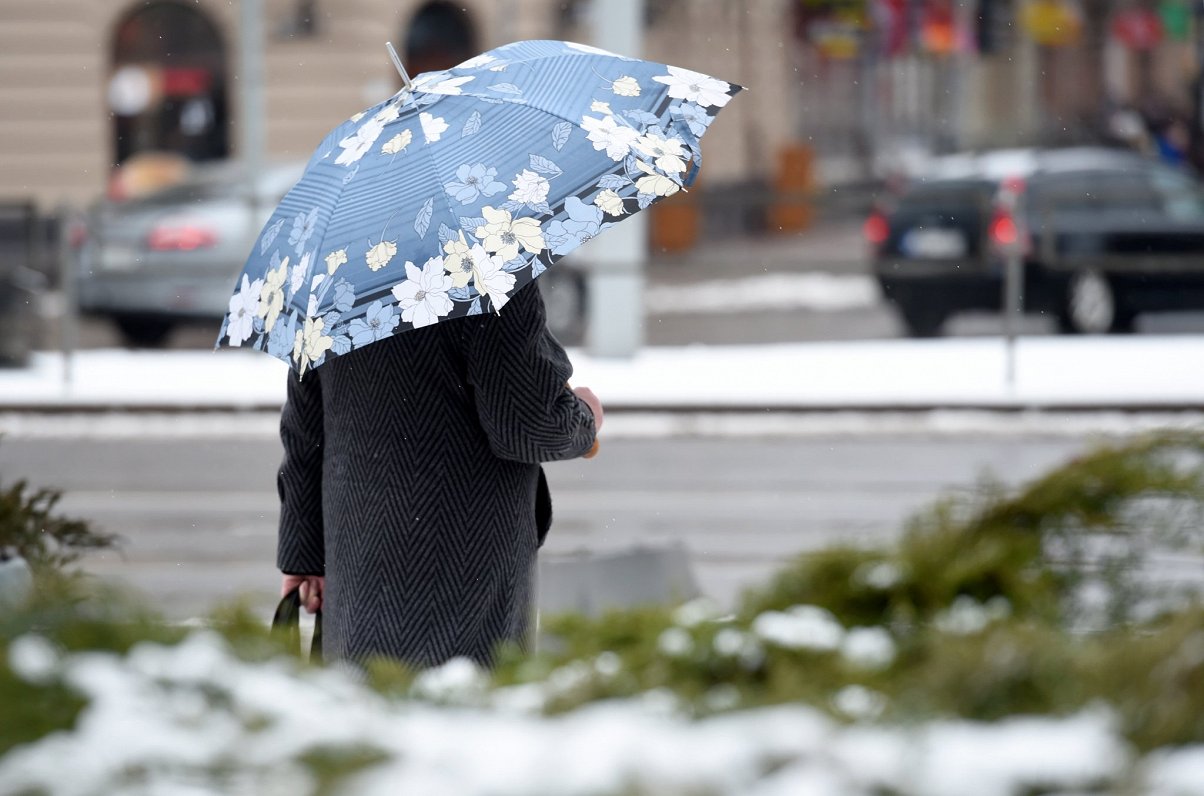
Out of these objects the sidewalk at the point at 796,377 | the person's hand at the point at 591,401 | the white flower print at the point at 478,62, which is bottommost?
the sidewalk at the point at 796,377

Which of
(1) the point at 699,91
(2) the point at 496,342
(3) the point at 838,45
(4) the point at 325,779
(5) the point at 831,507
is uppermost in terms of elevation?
(3) the point at 838,45

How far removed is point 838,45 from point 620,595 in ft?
96.1

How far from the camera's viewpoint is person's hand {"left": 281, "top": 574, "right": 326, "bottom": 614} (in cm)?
283

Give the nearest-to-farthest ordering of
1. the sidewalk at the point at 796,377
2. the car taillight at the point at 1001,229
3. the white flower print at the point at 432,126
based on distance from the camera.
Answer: the white flower print at the point at 432,126 < the sidewalk at the point at 796,377 < the car taillight at the point at 1001,229

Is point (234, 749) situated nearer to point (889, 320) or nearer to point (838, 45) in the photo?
point (889, 320)

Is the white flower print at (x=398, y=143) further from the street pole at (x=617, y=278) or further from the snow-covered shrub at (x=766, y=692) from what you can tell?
the street pole at (x=617, y=278)

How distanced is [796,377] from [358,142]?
10241 mm

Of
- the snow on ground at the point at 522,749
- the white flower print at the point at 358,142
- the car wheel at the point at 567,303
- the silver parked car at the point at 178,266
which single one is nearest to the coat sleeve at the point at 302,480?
the white flower print at the point at 358,142

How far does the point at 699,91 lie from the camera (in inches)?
117

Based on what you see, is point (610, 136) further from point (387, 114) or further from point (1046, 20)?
point (1046, 20)

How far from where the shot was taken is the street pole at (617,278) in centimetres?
1345

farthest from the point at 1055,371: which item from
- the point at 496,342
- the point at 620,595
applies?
the point at 496,342

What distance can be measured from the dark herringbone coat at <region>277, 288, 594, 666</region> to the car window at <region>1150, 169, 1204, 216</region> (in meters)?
13.1

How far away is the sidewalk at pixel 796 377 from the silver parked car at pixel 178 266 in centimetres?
54
